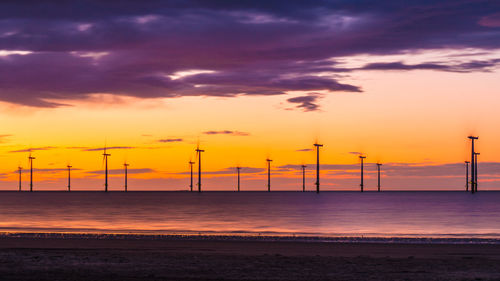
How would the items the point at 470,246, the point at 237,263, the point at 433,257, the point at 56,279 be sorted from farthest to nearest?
the point at 470,246 < the point at 433,257 < the point at 237,263 < the point at 56,279

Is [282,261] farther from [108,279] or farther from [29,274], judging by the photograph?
[29,274]

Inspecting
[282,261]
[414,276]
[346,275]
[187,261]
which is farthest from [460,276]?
[187,261]

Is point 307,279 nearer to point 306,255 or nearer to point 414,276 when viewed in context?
point 414,276

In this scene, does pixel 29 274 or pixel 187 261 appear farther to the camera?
pixel 187 261

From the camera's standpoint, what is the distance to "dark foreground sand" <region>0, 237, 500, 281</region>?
2825cm

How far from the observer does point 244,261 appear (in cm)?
3353

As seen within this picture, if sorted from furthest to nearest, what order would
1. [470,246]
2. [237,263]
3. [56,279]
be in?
[470,246], [237,263], [56,279]

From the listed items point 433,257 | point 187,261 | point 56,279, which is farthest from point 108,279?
point 433,257

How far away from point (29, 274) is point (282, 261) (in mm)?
12656

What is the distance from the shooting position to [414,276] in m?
28.2

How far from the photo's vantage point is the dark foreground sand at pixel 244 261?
28250mm

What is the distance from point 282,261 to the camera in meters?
33.6

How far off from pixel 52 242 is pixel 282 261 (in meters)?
21.6

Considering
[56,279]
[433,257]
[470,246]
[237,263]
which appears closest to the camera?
[56,279]
